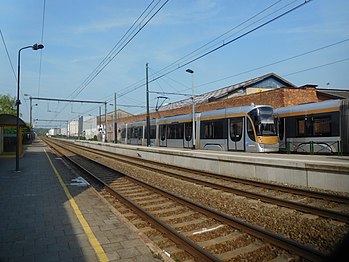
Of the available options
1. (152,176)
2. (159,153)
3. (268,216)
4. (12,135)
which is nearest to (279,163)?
(268,216)

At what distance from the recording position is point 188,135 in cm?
2508

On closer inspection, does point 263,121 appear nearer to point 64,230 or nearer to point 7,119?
point 64,230

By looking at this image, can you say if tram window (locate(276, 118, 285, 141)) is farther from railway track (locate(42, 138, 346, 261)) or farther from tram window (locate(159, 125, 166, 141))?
railway track (locate(42, 138, 346, 261))

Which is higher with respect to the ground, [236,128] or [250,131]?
[236,128]

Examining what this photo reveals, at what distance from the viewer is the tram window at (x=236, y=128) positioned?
18969 mm

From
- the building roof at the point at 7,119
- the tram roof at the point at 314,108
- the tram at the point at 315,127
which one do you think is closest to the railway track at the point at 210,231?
the tram at the point at 315,127

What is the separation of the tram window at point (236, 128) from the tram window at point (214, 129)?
684 millimetres

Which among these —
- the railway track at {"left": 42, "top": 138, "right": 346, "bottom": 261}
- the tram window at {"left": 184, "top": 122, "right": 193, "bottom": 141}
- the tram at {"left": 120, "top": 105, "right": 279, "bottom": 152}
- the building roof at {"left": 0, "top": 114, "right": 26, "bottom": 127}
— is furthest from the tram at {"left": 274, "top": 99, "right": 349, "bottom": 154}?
the building roof at {"left": 0, "top": 114, "right": 26, "bottom": 127}

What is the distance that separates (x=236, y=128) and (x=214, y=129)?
2.39 meters

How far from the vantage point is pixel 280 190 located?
9.70 metres

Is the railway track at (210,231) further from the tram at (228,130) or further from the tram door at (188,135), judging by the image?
the tram door at (188,135)

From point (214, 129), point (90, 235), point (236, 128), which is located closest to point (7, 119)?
point (214, 129)

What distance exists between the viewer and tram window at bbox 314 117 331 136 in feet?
57.4

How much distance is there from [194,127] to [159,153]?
A: 381cm
